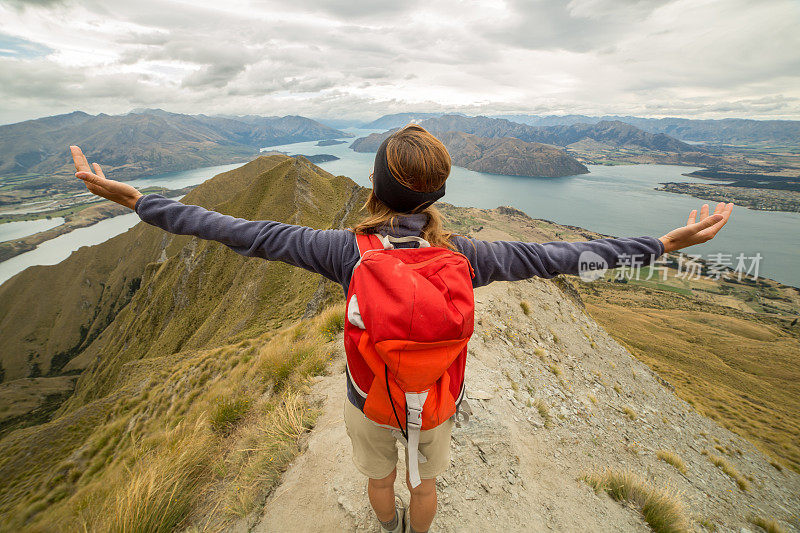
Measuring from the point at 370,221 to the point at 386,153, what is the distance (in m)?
0.57

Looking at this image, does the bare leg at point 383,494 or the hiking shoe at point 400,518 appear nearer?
the bare leg at point 383,494

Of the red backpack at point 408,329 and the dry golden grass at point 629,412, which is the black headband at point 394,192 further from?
the dry golden grass at point 629,412

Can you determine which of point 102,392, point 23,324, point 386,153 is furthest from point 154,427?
point 23,324

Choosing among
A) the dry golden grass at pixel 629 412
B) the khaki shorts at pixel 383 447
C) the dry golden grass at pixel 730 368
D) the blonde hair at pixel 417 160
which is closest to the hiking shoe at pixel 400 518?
the khaki shorts at pixel 383 447

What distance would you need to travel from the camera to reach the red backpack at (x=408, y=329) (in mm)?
1940

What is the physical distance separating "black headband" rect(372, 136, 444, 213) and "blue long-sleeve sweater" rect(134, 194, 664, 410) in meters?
0.11

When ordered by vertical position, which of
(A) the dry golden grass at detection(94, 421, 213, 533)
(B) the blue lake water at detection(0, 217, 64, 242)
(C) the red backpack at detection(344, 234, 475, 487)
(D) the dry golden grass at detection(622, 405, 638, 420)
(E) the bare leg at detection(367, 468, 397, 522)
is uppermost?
(C) the red backpack at detection(344, 234, 475, 487)

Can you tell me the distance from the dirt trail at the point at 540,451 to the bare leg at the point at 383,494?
0.99 meters

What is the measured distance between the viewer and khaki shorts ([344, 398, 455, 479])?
267cm

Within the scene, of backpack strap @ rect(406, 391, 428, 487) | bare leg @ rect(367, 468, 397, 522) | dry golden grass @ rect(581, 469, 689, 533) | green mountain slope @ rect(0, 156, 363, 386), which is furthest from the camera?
green mountain slope @ rect(0, 156, 363, 386)

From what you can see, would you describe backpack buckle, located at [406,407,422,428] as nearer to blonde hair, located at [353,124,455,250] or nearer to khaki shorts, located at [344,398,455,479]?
khaki shorts, located at [344,398,455,479]

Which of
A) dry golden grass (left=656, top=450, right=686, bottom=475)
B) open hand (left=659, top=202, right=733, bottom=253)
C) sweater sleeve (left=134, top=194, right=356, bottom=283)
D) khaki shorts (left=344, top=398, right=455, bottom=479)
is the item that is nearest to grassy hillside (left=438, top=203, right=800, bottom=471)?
open hand (left=659, top=202, right=733, bottom=253)

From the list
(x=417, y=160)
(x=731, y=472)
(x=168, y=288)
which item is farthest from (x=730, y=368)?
(x=168, y=288)

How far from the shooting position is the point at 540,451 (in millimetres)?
5676
